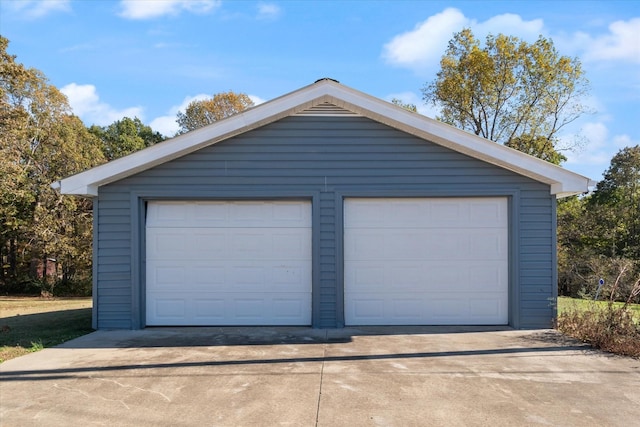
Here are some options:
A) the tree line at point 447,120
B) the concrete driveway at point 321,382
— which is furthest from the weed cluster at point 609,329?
the tree line at point 447,120

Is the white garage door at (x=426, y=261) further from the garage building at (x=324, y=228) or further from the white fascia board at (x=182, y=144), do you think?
the white fascia board at (x=182, y=144)

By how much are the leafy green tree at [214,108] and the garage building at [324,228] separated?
2614 centimetres

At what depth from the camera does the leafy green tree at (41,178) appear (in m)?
17.5

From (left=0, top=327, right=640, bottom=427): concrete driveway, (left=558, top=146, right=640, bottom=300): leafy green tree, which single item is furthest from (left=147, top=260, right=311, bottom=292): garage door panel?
(left=558, top=146, right=640, bottom=300): leafy green tree

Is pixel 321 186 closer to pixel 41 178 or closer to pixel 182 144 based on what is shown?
pixel 182 144

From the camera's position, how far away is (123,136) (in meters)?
26.5

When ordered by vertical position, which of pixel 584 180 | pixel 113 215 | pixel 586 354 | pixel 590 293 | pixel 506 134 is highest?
pixel 506 134

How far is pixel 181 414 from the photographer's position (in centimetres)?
412

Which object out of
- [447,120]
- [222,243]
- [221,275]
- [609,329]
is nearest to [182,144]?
[222,243]

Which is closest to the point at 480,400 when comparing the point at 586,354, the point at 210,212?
the point at 586,354

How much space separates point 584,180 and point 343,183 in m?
3.78

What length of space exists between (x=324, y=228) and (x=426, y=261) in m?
1.81

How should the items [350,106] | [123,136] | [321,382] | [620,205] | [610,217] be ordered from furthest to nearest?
1. [123,136]
2. [620,205]
3. [610,217]
4. [350,106]
5. [321,382]

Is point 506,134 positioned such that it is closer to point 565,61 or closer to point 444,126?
point 565,61
